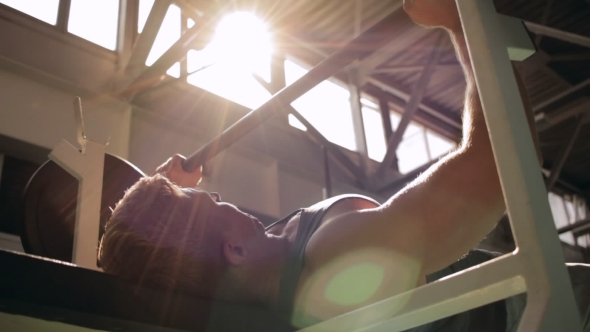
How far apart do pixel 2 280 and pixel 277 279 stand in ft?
1.65

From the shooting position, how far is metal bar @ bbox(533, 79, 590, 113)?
4754 mm

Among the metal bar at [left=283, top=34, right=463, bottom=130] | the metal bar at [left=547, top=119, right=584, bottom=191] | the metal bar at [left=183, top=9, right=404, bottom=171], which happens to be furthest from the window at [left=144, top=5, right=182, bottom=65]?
the metal bar at [left=547, top=119, right=584, bottom=191]

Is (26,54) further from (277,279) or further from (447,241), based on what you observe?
(447,241)

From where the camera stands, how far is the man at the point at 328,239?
0.88 meters

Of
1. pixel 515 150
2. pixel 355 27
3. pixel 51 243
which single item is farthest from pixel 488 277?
pixel 355 27

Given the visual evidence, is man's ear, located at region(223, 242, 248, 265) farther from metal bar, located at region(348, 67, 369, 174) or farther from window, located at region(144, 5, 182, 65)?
metal bar, located at region(348, 67, 369, 174)

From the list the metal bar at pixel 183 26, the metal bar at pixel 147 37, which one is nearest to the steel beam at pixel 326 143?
the metal bar at pixel 183 26

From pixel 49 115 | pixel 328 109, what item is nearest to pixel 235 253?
pixel 49 115

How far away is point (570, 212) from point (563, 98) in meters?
2.84

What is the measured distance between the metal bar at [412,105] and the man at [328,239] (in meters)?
3.37

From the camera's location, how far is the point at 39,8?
3.58 meters

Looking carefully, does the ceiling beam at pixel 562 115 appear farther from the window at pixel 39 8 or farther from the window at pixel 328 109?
the window at pixel 39 8

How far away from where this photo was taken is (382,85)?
5.57m

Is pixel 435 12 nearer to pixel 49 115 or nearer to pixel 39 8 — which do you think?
pixel 49 115
